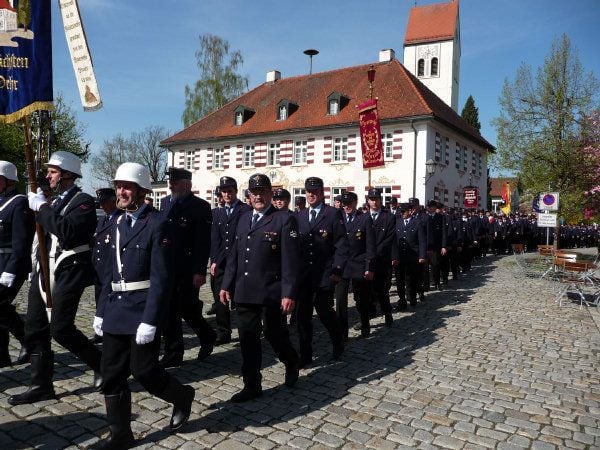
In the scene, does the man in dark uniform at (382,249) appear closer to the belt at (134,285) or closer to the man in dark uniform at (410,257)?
the man in dark uniform at (410,257)

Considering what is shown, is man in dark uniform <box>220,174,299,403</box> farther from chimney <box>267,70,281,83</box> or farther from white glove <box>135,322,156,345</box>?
chimney <box>267,70,281,83</box>

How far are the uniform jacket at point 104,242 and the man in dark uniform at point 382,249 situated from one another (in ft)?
15.2

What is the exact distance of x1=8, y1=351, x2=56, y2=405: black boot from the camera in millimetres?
4285

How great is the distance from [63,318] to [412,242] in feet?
24.2

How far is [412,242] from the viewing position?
1010cm

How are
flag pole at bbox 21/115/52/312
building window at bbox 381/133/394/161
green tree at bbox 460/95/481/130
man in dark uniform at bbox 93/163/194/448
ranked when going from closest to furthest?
1. man in dark uniform at bbox 93/163/194/448
2. flag pole at bbox 21/115/52/312
3. building window at bbox 381/133/394/161
4. green tree at bbox 460/95/481/130

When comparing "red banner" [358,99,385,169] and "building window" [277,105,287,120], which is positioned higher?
"building window" [277,105,287,120]

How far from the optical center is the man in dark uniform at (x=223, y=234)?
6590mm

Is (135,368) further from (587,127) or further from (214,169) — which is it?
(214,169)

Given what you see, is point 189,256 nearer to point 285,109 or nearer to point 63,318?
point 63,318

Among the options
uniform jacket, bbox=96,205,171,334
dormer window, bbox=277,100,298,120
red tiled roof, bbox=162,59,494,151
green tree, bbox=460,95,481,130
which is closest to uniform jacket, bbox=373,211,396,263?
uniform jacket, bbox=96,205,171,334

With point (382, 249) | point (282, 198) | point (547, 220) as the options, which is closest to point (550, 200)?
point (547, 220)

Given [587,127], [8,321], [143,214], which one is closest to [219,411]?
[143,214]

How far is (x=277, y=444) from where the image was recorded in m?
3.69
